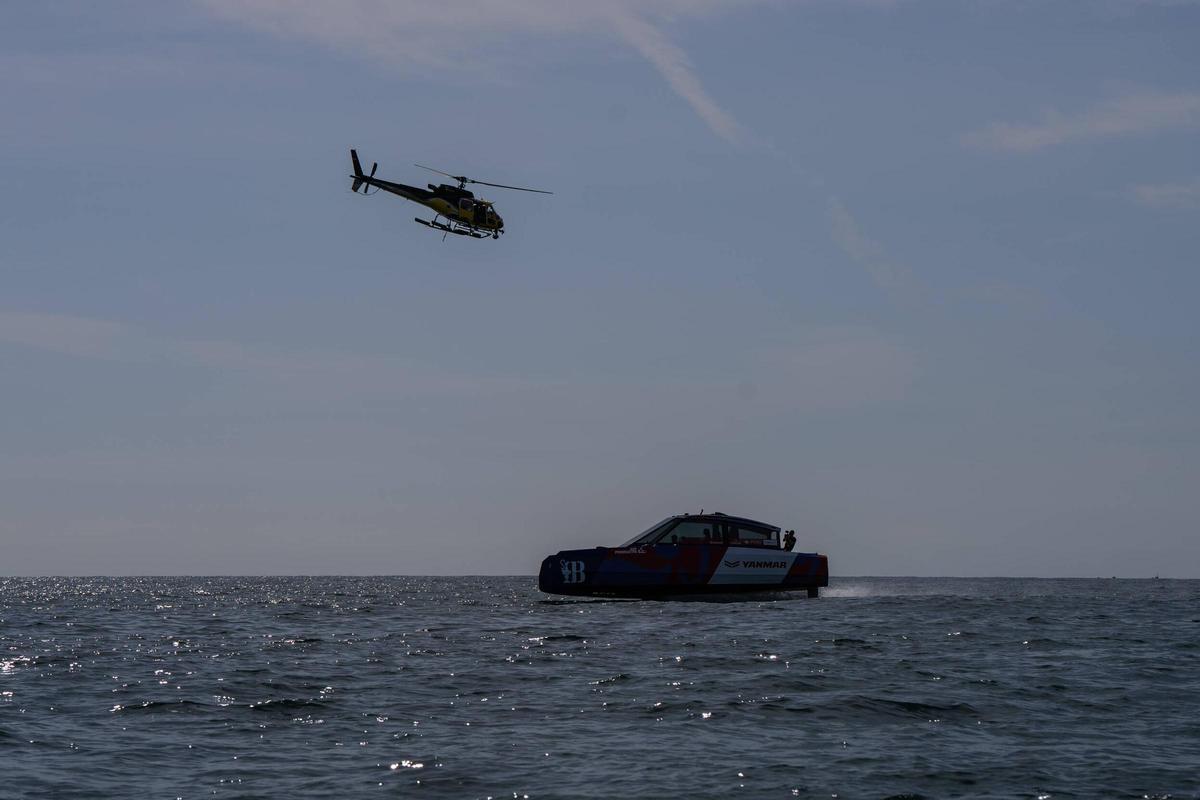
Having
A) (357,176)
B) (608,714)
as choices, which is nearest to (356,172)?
(357,176)

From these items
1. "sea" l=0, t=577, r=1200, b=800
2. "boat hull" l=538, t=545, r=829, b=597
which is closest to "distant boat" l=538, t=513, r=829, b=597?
"boat hull" l=538, t=545, r=829, b=597

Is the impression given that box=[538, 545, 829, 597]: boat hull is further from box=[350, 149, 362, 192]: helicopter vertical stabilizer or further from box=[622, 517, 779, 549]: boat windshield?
box=[350, 149, 362, 192]: helicopter vertical stabilizer

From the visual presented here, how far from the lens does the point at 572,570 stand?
43656 mm

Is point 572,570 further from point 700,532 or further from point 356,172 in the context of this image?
point 356,172

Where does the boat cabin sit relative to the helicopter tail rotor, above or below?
below

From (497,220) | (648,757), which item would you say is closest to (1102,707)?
(648,757)

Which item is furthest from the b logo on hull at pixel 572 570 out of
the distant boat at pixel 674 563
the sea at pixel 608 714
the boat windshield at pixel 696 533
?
the sea at pixel 608 714

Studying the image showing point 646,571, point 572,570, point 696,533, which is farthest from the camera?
point 696,533

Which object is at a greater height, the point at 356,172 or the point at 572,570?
the point at 356,172

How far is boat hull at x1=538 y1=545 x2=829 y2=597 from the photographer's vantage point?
142 ft

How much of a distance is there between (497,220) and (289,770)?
35784 millimetres

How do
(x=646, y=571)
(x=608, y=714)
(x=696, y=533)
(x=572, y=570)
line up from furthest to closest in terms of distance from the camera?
(x=696, y=533) < (x=572, y=570) < (x=646, y=571) < (x=608, y=714)

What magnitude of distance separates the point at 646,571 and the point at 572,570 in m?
2.50

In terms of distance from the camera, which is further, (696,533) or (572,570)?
(696,533)
